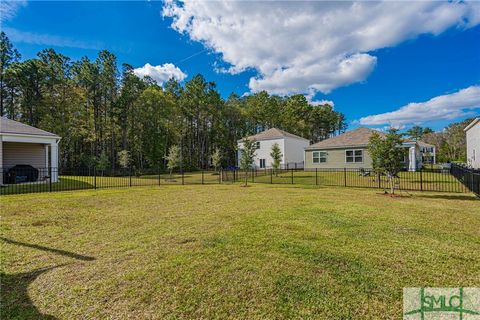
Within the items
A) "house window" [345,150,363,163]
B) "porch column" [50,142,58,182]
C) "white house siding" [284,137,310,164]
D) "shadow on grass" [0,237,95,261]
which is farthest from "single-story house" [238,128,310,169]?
"shadow on grass" [0,237,95,261]

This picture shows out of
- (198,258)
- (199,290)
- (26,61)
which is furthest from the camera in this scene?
(26,61)

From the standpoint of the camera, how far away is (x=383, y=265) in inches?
139

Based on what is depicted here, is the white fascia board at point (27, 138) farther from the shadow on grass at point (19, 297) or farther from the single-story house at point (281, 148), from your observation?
the single-story house at point (281, 148)

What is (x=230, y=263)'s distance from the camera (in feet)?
11.9

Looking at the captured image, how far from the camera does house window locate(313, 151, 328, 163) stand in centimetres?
2622

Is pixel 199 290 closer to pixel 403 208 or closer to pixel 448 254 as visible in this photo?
pixel 448 254

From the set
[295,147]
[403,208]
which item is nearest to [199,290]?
[403,208]

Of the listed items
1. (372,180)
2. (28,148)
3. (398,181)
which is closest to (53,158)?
(28,148)

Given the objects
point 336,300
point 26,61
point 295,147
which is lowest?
point 336,300

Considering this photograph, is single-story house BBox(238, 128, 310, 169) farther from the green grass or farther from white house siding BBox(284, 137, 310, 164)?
the green grass

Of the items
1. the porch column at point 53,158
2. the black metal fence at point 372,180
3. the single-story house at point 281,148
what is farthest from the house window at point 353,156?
the porch column at point 53,158

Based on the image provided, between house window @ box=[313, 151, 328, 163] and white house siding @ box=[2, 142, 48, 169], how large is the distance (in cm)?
2468

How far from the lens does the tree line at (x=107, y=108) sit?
28.5m

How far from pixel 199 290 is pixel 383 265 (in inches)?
107
